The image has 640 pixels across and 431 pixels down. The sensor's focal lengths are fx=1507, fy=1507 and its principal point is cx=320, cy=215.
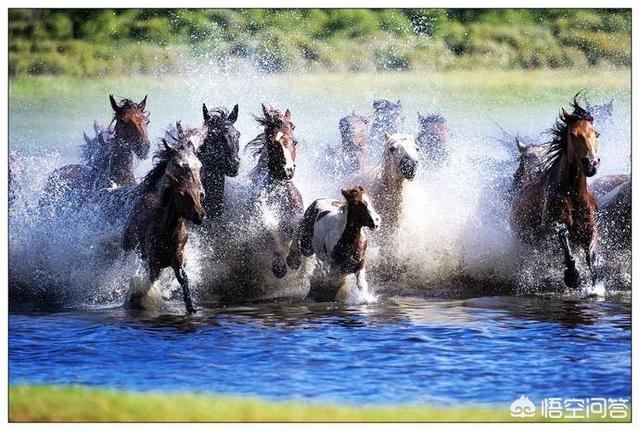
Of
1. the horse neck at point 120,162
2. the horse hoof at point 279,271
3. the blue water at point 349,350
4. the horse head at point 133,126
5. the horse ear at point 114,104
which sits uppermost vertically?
the horse ear at point 114,104

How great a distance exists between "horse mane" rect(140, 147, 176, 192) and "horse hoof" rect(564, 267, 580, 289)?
3.48m

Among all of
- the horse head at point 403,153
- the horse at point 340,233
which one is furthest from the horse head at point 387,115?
the horse at point 340,233

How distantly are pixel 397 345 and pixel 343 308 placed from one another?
1230mm

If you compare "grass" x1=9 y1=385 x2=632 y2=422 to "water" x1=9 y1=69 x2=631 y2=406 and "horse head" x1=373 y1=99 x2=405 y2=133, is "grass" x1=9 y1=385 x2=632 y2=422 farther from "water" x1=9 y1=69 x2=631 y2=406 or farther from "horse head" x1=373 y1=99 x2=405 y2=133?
"horse head" x1=373 y1=99 x2=405 y2=133

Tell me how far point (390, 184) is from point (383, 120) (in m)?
0.98

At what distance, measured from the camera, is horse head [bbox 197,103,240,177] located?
12.6 metres

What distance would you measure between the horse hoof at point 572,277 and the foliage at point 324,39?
2.19 metres

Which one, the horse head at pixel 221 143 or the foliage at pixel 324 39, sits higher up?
the foliage at pixel 324 39

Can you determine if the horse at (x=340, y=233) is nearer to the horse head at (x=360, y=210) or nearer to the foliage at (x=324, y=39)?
the horse head at (x=360, y=210)

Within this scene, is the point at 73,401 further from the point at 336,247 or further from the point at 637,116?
the point at 637,116

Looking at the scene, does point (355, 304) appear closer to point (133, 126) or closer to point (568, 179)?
point (568, 179)

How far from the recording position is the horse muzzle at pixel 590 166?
12.3m

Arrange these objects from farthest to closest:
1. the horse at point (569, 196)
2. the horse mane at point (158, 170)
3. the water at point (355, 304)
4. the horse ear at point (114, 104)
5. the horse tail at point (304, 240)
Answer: the horse ear at point (114, 104), the horse tail at point (304, 240), the horse at point (569, 196), the horse mane at point (158, 170), the water at point (355, 304)
